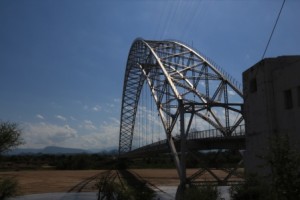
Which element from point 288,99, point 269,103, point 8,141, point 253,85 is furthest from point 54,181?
point 288,99

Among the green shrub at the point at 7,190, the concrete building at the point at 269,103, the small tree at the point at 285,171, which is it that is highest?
the concrete building at the point at 269,103

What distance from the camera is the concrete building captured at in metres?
18.6

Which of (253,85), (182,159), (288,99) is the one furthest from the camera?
(182,159)

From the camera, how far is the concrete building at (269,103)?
18.6 meters

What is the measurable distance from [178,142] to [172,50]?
25.5 meters

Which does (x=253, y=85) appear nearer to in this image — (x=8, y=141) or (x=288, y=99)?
(x=288, y=99)

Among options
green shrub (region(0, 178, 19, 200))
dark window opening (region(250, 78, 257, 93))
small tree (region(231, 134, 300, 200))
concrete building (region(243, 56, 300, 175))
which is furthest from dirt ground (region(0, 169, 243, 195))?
small tree (region(231, 134, 300, 200))

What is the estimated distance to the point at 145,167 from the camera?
119062mm

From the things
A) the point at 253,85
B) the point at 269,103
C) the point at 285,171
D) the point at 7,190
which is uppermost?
the point at 253,85

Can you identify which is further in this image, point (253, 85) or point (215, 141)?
point (215, 141)

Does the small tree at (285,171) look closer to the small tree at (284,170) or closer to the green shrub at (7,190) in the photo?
the small tree at (284,170)

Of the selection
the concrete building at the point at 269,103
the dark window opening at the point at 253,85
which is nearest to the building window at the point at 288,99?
the concrete building at the point at 269,103

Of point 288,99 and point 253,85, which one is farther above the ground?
point 253,85

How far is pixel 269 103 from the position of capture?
66.9 feet
